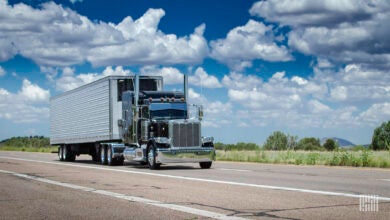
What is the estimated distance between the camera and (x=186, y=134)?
2383 centimetres

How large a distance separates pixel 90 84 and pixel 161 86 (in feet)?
17.4

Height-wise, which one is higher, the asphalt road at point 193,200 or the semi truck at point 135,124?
the semi truck at point 135,124

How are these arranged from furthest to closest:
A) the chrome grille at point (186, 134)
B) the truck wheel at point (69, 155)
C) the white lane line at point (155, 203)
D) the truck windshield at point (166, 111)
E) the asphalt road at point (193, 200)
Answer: the truck wheel at point (69, 155)
the truck windshield at point (166, 111)
the chrome grille at point (186, 134)
the asphalt road at point (193, 200)
the white lane line at point (155, 203)

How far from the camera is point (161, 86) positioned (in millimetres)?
27641

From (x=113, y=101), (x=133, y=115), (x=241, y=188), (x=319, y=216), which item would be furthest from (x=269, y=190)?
(x=113, y=101)

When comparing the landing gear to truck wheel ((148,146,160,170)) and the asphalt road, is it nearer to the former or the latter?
truck wheel ((148,146,160,170))

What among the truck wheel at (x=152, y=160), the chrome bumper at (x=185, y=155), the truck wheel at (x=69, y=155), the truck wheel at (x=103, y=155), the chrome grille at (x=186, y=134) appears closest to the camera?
the chrome bumper at (x=185, y=155)

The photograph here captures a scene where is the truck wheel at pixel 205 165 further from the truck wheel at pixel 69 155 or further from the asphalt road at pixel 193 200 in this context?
the truck wheel at pixel 69 155

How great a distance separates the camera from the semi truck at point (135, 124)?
23641 millimetres

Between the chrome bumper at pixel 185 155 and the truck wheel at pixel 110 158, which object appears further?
the truck wheel at pixel 110 158

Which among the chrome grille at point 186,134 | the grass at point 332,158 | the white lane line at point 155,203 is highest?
the chrome grille at point 186,134

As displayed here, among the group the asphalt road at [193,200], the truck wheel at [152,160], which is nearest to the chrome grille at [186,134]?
the truck wheel at [152,160]

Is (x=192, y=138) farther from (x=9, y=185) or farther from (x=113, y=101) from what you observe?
(x=9, y=185)

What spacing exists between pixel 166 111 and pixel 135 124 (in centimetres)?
185
